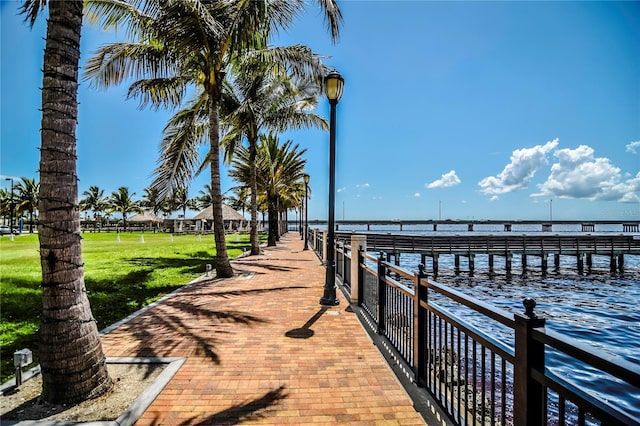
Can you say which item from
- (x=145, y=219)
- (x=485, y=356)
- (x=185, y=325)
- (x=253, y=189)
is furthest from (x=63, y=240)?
(x=145, y=219)

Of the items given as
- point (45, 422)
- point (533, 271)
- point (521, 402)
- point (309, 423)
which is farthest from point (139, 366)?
point (533, 271)

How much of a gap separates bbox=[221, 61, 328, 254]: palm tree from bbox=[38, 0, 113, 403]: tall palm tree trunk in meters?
9.69

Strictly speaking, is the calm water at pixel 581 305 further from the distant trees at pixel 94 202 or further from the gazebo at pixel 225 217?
the distant trees at pixel 94 202

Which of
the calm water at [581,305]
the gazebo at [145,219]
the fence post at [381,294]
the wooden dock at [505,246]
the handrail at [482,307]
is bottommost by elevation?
the calm water at [581,305]

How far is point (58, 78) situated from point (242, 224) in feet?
178

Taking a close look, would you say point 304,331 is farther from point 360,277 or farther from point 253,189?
point 253,189

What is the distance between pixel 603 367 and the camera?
160 cm

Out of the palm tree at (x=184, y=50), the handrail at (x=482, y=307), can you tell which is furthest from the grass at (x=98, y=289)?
the handrail at (x=482, y=307)

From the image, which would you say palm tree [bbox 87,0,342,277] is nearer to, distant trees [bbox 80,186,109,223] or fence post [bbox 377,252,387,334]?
fence post [bbox 377,252,387,334]

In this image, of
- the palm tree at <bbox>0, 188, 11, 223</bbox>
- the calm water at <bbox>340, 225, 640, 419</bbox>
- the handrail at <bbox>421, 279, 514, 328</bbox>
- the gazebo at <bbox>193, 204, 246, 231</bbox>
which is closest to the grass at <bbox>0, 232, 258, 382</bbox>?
the handrail at <bbox>421, 279, 514, 328</bbox>

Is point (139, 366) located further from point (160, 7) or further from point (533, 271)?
point (533, 271)

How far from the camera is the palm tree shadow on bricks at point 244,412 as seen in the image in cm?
333

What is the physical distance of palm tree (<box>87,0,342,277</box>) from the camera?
895 centimetres

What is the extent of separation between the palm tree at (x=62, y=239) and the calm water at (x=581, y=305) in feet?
14.0
